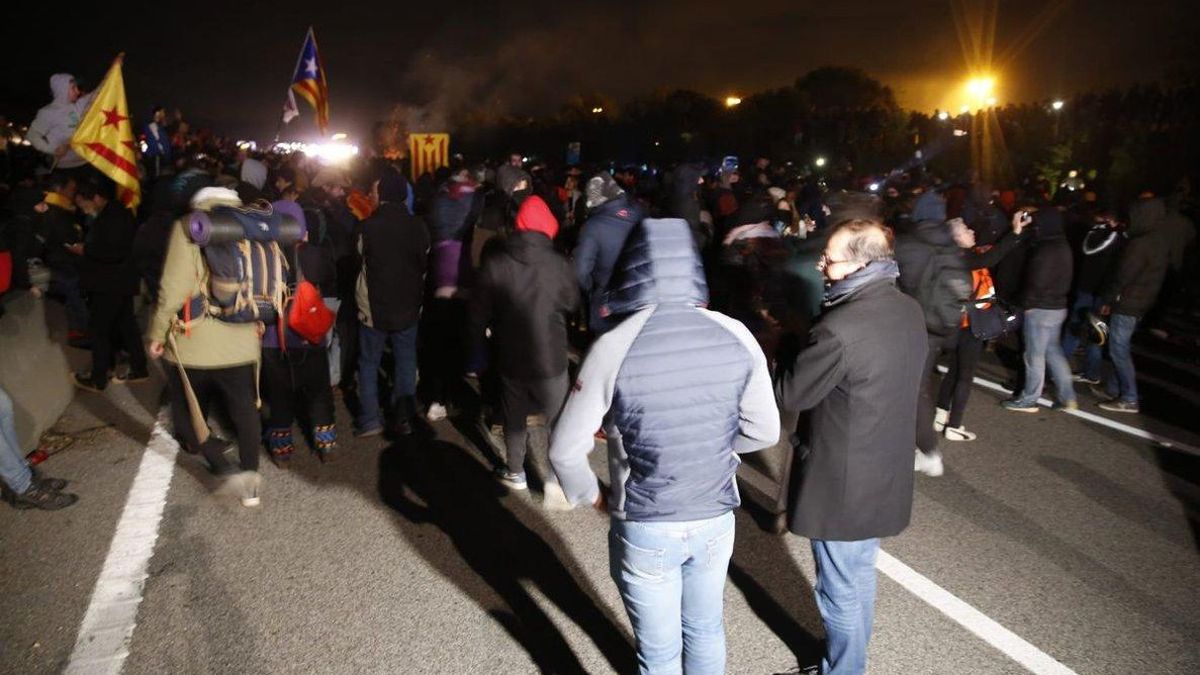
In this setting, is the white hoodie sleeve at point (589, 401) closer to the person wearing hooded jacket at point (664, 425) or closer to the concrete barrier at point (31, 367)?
the person wearing hooded jacket at point (664, 425)

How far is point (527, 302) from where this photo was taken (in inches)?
185

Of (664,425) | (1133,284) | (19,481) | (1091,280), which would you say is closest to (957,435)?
(1133,284)

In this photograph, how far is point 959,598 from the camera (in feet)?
12.8

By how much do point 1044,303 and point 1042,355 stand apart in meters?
0.56

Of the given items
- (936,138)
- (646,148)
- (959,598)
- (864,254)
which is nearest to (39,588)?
(864,254)

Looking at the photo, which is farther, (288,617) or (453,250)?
(453,250)

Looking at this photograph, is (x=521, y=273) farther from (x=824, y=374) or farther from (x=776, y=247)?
(x=776, y=247)

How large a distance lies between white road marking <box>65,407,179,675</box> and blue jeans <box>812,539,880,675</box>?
3.17 metres

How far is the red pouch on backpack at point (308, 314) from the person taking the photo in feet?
15.7

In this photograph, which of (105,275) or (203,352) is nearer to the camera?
(203,352)

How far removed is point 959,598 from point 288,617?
3.55 meters

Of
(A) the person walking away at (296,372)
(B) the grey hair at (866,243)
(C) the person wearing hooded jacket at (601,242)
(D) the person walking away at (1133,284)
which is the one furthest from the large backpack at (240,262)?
(D) the person walking away at (1133,284)

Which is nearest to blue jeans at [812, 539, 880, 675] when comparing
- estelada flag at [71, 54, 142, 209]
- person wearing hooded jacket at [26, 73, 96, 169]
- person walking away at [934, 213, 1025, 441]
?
person walking away at [934, 213, 1025, 441]

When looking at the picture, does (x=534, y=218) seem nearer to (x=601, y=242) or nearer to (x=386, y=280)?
(x=601, y=242)
